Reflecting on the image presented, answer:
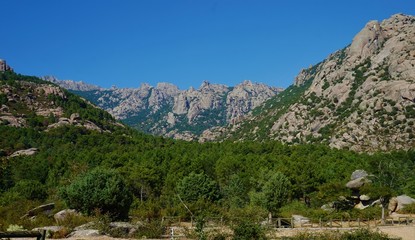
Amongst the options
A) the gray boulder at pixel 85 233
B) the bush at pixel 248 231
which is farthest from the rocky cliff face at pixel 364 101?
the gray boulder at pixel 85 233

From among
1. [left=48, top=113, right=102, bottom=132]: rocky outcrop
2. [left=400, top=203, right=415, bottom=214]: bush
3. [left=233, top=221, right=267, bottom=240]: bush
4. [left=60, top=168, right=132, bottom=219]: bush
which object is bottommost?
[left=400, top=203, right=415, bottom=214]: bush

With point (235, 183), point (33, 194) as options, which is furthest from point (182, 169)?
point (33, 194)

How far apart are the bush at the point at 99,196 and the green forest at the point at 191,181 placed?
0.11 m

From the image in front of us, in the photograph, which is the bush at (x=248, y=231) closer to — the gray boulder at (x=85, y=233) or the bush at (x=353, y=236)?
the bush at (x=353, y=236)

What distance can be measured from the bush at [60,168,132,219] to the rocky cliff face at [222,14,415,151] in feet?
312

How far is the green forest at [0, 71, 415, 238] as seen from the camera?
46.6 metres

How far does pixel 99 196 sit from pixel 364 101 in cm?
11803

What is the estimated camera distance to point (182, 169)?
77688 millimetres

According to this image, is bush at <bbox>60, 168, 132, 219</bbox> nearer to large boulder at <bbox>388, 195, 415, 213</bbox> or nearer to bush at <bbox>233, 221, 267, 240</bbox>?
bush at <bbox>233, 221, 267, 240</bbox>

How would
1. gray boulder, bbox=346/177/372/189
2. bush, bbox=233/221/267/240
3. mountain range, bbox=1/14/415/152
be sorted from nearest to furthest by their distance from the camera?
bush, bbox=233/221/267/240 < gray boulder, bbox=346/177/372/189 < mountain range, bbox=1/14/415/152

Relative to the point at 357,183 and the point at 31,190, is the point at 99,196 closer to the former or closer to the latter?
the point at 31,190

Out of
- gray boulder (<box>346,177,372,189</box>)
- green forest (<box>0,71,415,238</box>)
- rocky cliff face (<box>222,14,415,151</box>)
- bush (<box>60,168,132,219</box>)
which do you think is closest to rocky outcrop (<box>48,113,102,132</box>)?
green forest (<box>0,71,415,238</box>)

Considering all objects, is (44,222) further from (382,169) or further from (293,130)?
(293,130)

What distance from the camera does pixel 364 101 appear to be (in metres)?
140
